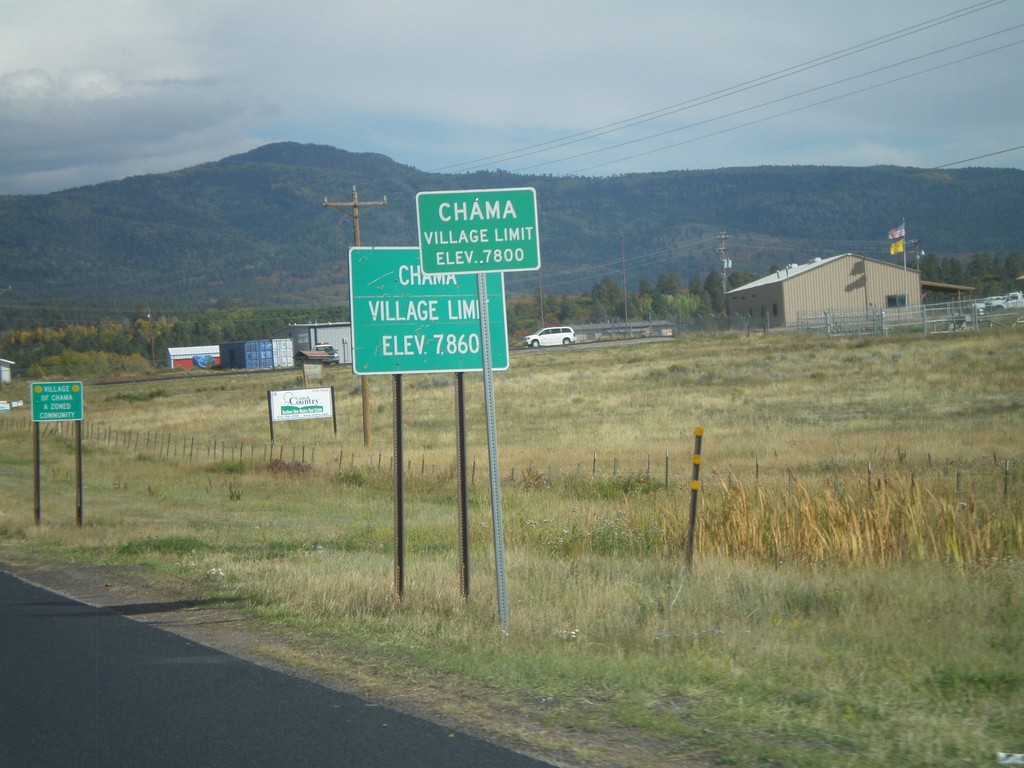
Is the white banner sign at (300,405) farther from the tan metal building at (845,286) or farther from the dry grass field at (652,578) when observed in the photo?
the tan metal building at (845,286)

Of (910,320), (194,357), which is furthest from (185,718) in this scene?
(194,357)

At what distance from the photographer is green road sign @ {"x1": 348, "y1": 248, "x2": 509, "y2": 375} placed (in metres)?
9.83

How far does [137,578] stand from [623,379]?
139 feet

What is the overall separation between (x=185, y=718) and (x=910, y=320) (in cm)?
6578

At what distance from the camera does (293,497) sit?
23391mm

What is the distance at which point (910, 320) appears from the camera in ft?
214

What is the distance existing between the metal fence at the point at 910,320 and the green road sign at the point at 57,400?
1952 inches

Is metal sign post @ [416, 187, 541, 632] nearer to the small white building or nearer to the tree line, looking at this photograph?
the tree line

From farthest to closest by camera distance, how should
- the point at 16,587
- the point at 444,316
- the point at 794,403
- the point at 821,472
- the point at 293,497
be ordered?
the point at 794,403 < the point at 293,497 < the point at 821,472 < the point at 16,587 < the point at 444,316

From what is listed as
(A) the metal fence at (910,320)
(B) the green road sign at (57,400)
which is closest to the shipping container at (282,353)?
(A) the metal fence at (910,320)

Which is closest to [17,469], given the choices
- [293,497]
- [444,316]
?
[293,497]

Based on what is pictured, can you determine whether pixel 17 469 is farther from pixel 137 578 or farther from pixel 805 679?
pixel 805 679

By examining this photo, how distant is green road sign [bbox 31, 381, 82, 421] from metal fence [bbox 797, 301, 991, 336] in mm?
49587

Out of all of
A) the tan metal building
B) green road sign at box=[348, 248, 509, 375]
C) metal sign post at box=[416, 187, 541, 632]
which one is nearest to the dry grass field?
metal sign post at box=[416, 187, 541, 632]
